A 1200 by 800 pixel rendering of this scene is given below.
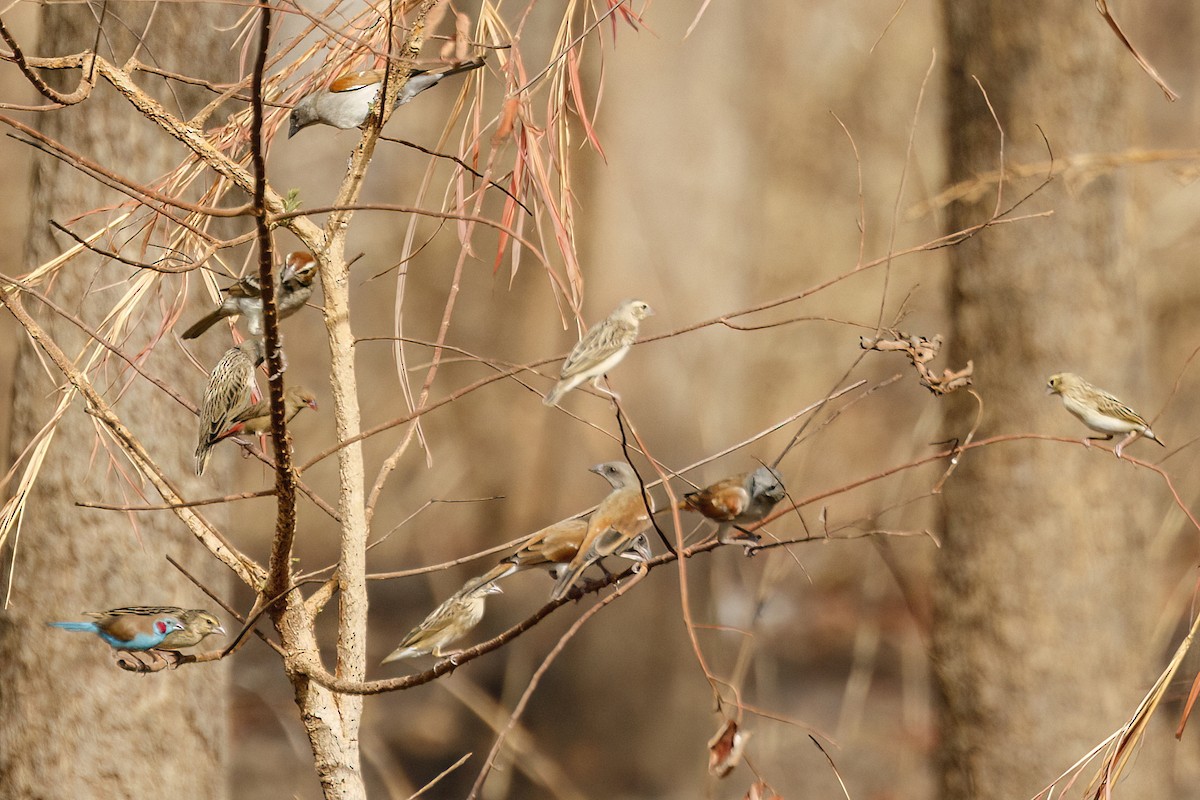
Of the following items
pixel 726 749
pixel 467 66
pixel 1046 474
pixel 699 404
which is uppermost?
pixel 467 66

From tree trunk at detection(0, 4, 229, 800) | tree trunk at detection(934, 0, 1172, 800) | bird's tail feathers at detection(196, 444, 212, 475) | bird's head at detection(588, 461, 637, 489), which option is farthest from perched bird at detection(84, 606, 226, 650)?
tree trunk at detection(934, 0, 1172, 800)

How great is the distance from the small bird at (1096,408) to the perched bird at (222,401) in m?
1.84

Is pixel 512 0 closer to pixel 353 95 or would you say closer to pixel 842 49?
pixel 353 95

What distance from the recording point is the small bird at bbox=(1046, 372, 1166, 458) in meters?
2.65

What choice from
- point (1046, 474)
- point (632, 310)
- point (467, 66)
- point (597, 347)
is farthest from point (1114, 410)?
point (467, 66)

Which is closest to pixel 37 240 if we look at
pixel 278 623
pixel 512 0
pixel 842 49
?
pixel 278 623

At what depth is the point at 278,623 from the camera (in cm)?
173

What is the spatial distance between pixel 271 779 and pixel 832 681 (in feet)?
14.6

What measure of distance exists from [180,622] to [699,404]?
12.2 feet

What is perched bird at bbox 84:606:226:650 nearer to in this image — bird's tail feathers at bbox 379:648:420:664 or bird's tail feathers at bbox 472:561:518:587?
bird's tail feathers at bbox 379:648:420:664

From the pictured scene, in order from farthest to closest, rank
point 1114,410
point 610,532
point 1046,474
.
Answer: point 1046,474 → point 1114,410 → point 610,532

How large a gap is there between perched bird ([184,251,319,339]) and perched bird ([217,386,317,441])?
134 millimetres

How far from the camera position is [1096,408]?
2750 mm

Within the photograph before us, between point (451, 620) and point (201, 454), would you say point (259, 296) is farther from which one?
point (451, 620)
